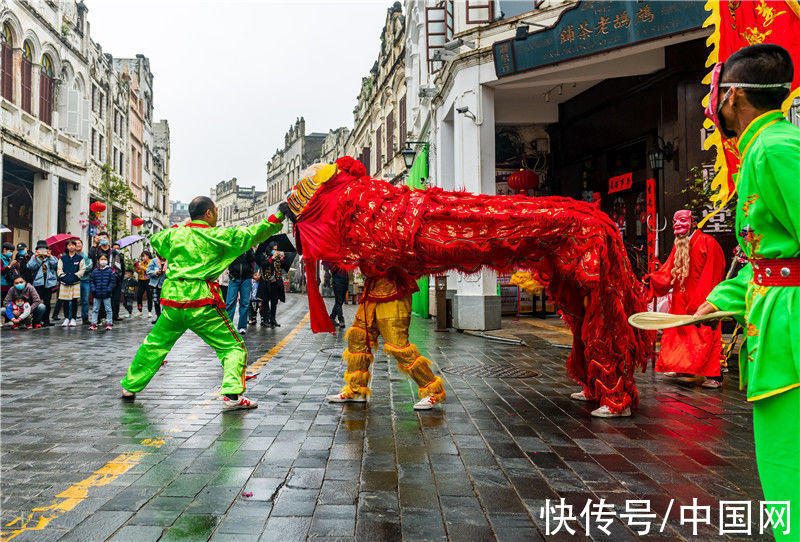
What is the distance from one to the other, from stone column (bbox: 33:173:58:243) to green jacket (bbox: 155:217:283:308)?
1906 centimetres

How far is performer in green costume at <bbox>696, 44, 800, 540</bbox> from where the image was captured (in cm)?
178

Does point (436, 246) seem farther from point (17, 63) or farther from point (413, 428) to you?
point (17, 63)

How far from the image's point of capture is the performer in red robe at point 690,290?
6.05 metres

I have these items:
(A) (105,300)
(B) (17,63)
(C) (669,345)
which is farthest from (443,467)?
(B) (17,63)

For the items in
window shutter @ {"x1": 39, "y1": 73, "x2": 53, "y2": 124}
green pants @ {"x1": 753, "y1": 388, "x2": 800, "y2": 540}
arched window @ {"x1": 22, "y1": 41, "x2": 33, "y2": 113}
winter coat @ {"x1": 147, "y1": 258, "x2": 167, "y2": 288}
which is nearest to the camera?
green pants @ {"x1": 753, "y1": 388, "x2": 800, "y2": 540}

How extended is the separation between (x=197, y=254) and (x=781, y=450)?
4.58m

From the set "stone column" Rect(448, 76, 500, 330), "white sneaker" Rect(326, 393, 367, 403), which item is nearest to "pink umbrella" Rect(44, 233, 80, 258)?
"stone column" Rect(448, 76, 500, 330)

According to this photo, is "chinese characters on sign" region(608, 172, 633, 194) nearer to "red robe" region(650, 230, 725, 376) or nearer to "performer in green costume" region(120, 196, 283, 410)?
"red robe" region(650, 230, 725, 376)

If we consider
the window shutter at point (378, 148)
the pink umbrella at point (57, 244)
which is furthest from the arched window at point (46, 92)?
the window shutter at point (378, 148)

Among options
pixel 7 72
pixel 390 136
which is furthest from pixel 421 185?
pixel 7 72

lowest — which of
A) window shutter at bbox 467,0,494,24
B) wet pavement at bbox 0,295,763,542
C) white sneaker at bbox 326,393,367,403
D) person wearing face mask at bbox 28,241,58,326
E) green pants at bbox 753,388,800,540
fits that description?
wet pavement at bbox 0,295,763,542

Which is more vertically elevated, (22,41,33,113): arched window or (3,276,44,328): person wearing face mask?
(22,41,33,113): arched window

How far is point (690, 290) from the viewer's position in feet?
20.9

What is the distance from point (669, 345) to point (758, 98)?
4.97 m
